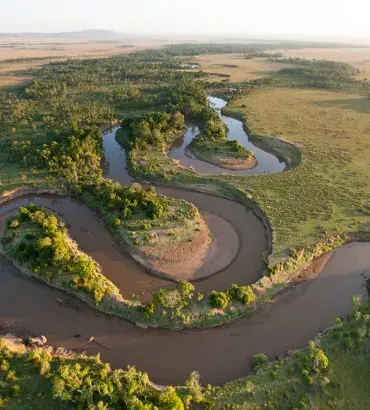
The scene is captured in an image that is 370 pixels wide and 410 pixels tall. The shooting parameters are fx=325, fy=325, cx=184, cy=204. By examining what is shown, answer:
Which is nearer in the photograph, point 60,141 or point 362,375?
point 362,375

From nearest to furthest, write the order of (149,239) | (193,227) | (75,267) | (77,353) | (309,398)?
(309,398), (77,353), (75,267), (149,239), (193,227)

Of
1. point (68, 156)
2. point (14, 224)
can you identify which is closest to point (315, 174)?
point (68, 156)

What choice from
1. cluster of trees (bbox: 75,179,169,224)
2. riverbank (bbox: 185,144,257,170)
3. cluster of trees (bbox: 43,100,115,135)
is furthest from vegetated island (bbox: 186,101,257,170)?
cluster of trees (bbox: 43,100,115,135)

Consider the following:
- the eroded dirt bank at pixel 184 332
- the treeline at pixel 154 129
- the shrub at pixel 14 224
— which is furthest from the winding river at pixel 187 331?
the treeline at pixel 154 129

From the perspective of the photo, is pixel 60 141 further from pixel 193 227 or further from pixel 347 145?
pixel 347 145

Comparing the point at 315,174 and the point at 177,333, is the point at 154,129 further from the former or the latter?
the point at 177,333

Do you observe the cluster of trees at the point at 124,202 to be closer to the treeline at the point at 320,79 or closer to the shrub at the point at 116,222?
the shrub at the point at 116,222

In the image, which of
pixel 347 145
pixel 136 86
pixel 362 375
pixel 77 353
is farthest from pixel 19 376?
pixel 136 86

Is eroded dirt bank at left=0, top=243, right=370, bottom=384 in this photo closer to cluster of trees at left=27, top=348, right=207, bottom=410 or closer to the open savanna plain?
the open savanna plain
